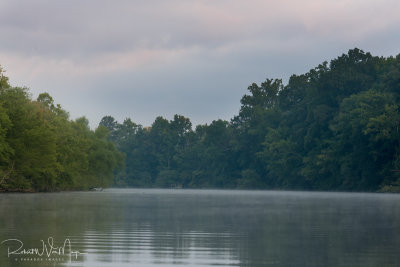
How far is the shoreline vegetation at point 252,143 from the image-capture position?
77188 mm

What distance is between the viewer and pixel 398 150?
9456cm

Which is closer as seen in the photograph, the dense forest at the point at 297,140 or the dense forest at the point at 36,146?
the dense forest at the point at 36,146

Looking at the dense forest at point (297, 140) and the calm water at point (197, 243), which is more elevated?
the dense forest at point (297, 140)

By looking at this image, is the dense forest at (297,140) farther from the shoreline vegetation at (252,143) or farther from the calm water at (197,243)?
the calm water at (197,243)

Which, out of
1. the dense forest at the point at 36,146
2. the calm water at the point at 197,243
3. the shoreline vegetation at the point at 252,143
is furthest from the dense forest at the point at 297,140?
the calm water at the point at 197,243

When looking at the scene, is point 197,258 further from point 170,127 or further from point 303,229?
point 170,127

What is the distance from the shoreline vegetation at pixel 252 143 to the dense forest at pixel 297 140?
0.20 m

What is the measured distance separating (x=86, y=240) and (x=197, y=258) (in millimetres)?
4049

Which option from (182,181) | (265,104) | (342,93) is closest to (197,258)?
(342,93)

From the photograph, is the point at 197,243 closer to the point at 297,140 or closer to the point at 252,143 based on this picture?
the point at 297,140

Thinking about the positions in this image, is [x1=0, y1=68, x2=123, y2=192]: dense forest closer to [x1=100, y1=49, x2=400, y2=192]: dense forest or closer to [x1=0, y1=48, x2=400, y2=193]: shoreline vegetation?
[x1=0, y1=48, x2=400, y2=193]: shoreline vegetation

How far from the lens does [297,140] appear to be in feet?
422

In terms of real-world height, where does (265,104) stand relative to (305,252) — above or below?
above

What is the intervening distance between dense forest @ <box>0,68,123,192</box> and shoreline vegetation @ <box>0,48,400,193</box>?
5.5 inches
